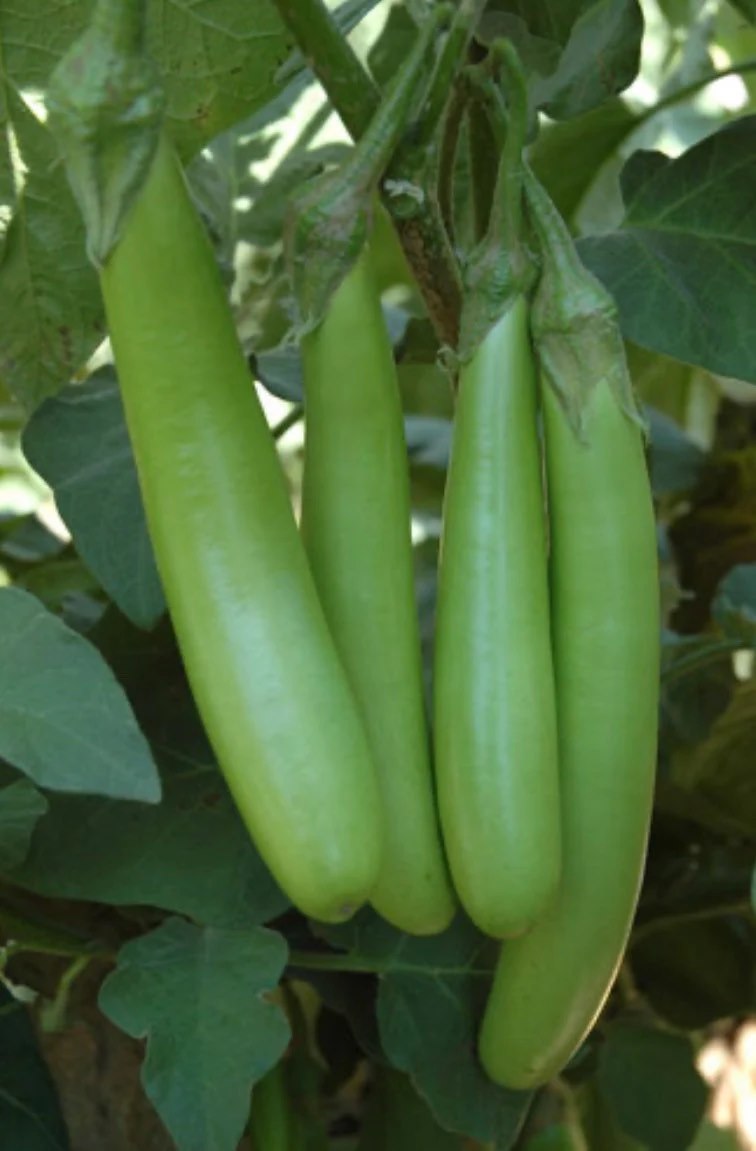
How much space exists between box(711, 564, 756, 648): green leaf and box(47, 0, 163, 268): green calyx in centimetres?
30

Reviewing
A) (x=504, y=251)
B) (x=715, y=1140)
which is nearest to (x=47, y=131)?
(x=504, y=251)

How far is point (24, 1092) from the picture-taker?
1.67 ft

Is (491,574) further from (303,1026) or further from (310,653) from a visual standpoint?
(303,1026)

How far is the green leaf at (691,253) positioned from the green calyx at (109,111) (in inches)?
7.8

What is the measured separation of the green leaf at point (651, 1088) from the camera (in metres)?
0.59

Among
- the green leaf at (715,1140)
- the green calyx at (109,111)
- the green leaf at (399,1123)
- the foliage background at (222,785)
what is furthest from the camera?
the green leaf at (715,1140)

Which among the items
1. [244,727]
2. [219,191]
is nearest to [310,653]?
[244,727]

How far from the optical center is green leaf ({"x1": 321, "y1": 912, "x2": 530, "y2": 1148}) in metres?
0.50

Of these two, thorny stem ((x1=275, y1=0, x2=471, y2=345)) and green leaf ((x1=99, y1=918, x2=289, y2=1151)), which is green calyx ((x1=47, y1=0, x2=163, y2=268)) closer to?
thorny stem ((x1=275, y1=0, x2=471, y2=345))

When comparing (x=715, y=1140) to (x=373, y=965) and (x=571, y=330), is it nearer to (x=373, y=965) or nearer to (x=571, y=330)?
(x=373, y=965)

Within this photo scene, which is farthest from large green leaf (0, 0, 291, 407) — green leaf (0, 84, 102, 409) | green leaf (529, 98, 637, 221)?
green leaf (529, 98, 637, 221)

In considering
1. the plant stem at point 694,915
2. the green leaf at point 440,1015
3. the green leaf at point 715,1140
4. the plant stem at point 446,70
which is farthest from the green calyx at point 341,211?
the green leaf at point 715,1140

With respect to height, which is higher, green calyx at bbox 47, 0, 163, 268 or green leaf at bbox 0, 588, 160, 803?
green calyx at bbox 47, 0, 163, 268

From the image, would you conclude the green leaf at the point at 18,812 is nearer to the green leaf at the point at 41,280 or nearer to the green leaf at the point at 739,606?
the green leaf at the point at 41,280
